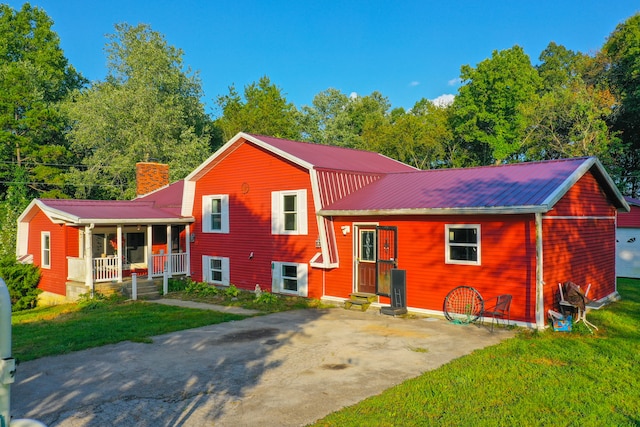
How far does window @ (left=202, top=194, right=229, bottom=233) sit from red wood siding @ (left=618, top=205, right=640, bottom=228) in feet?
56.1

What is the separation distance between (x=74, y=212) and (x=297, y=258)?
881cm

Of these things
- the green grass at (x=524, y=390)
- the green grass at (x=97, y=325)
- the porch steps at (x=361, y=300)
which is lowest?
the green grass at (x=97, y=325)

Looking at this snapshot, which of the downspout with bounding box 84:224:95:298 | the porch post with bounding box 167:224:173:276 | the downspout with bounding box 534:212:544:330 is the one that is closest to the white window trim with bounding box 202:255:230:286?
the porch post with bounding box 167:224:173:276

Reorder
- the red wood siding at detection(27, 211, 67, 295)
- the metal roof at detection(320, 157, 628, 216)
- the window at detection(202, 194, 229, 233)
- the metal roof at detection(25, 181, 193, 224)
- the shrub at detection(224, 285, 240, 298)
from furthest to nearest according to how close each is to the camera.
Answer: the red wood siding at detection(27, 211, 67, 295), the window at detection(202, 194, 229, 233), the metal roof at detection(25, 181, 193, 224), the shrub at detection(224, 285, 240, 298), the metal roof at detection(320, 157, 628, 216)

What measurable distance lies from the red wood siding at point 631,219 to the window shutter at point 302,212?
1478 centimetres

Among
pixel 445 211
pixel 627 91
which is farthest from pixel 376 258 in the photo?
pixel 627 91

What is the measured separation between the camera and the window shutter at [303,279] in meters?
16.9

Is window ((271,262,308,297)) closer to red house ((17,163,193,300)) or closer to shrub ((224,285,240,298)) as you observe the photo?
shrub ((224,285,240,298))

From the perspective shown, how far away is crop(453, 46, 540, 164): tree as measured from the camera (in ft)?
137

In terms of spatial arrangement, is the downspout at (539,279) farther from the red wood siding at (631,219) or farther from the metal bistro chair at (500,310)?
the red wood siding at (631,219)

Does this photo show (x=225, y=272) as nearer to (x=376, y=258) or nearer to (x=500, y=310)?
(x=376, y=258)

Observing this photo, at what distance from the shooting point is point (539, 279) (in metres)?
11.8

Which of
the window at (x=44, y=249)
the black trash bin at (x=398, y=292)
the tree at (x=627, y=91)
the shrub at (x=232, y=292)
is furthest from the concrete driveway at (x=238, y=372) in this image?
the tree at (x=627, y=91)

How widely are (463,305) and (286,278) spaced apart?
6603 mm
